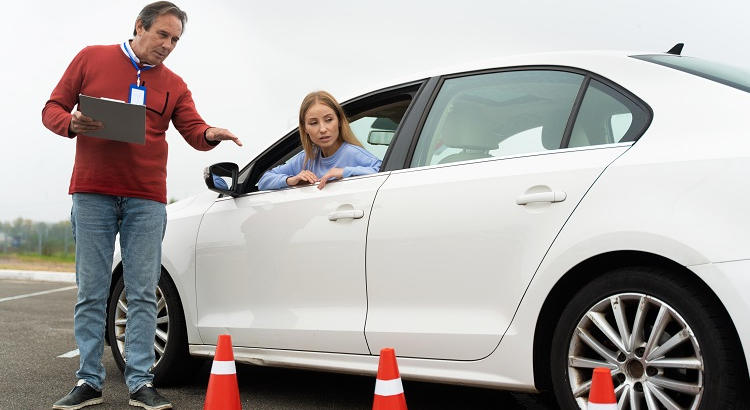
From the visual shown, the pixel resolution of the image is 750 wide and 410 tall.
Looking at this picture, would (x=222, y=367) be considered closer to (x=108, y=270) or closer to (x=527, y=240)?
(x=108, y=270)

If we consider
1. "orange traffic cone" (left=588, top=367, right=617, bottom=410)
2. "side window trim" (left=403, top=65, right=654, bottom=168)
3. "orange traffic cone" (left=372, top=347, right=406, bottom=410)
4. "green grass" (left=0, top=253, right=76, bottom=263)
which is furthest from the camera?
"green grass" (left=0, top=253, right=76, bottom=263)

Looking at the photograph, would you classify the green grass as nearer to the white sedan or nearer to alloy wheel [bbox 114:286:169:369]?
alloy wheel [bbox 114:286:169:369]

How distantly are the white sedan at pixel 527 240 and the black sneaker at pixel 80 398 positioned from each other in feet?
2.22

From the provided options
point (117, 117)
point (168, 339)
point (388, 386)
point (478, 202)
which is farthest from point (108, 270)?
point (478, 202)

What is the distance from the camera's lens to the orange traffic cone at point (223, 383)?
3.48m

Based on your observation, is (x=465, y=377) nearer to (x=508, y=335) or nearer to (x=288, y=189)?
(x=508, y=335)

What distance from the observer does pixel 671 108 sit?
3074 mm

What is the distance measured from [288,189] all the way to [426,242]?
0.97 metres

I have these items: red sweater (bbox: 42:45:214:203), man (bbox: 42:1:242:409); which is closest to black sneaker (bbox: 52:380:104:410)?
man (bbox: 42:1:242:409)

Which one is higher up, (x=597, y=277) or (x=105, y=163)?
(x=105, y=163)

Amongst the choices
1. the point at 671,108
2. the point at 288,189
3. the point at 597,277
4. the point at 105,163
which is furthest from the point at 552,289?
the point at 105,163

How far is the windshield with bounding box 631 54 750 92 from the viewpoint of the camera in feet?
Answer: 10.3

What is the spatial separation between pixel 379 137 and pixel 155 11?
1.29 metres

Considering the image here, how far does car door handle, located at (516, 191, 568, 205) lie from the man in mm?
1783
